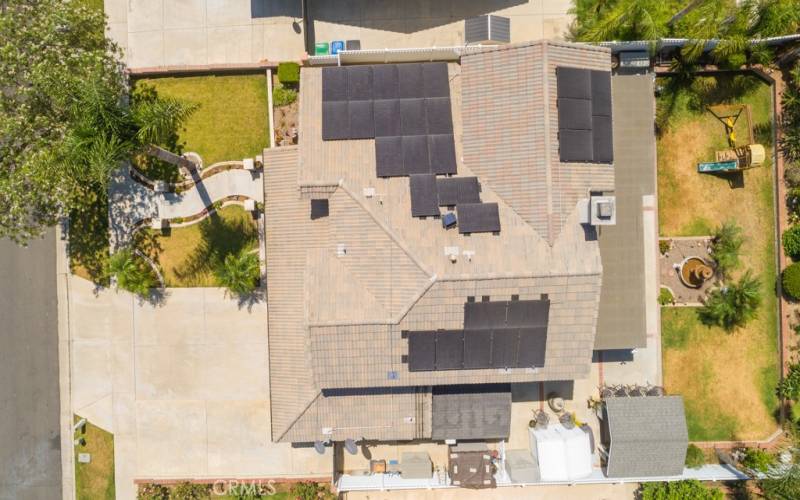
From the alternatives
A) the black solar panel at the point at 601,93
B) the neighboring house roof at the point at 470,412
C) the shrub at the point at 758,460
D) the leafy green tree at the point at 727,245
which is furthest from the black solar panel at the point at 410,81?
the shrub at the point at 758,460

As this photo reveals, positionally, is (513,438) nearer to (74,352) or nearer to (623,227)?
(623,227)

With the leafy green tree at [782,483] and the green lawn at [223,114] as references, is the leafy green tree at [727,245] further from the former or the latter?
the green lawn at [223,114]

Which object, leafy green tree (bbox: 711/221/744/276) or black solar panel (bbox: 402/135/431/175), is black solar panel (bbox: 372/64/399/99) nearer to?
black solar panel (bbox: 402/135/431/175)

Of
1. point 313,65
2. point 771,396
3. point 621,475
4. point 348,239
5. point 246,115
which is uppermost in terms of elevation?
point 313,65

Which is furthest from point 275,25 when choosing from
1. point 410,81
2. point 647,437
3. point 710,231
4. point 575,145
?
Result: point 647,437

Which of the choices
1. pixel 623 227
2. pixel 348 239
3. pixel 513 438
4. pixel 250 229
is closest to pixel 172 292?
pixel 250 229

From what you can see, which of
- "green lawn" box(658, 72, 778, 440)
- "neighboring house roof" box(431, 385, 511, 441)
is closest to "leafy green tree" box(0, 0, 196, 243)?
"neighboring house roof" box(431, 385, 511, 441)
